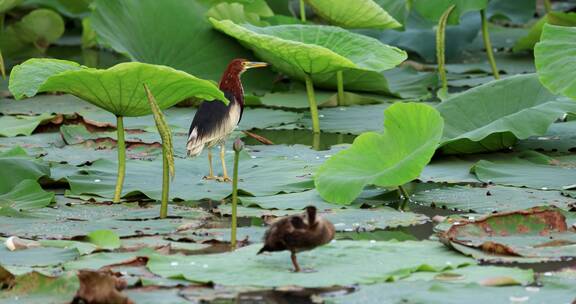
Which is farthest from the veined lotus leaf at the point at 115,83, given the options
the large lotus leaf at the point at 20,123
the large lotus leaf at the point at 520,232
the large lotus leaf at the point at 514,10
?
the large lotus leaf at the point at 514,10

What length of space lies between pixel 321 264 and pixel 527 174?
5.57 feet

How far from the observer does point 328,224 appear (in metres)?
3.56

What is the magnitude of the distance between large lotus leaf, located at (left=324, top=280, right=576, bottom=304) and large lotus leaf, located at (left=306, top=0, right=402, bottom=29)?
373cm

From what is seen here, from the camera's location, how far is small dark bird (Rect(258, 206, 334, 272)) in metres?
3.47

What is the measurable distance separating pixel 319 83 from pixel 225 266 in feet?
12.9

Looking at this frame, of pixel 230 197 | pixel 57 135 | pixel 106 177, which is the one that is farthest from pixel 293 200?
pixel 57 135

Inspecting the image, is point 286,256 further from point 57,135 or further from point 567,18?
point 567,18

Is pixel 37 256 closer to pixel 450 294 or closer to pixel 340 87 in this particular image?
pixel 450 294

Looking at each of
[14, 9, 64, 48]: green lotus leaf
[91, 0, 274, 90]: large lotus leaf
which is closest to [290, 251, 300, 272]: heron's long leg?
[91, 0, 274, 90]: large lotus leaf

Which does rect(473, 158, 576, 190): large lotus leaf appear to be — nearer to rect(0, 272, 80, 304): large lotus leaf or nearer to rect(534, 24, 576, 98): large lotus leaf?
rect(534, 24, 576, 98): large lotus leaf

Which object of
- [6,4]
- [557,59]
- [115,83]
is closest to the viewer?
[115,83]

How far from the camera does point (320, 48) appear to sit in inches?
233

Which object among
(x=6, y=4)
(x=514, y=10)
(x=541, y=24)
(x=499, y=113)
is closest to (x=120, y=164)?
(x=499, y=113)

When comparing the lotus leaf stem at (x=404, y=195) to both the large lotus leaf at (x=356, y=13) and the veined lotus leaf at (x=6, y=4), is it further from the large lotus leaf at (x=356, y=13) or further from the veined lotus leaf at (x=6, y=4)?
the veined lotus leaf at (x=6, y=4)
